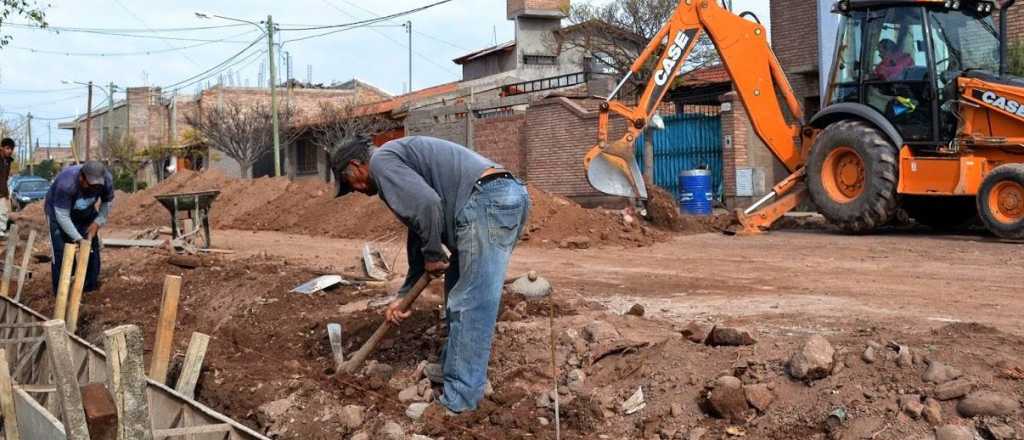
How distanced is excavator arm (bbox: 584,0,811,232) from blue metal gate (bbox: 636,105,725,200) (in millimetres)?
5991

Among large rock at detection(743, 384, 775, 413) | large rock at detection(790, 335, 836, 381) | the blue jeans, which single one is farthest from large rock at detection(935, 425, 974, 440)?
the blue jeans

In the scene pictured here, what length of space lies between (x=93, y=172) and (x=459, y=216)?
5.20m

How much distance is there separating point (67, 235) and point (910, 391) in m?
7.74

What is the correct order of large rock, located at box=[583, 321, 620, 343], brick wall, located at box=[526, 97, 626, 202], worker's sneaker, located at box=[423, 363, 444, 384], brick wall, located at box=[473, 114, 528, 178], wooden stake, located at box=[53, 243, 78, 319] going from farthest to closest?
1. brick wall, located at box=[473, 114, 528, 178]
2. brick wall, located at box=[526, 97, 626, 202]
3. wooden stake, located at box=[53, 243, 78, 319]
4. large rock, located at box=[583, 321, 620, 343]
5. worker's sneaker, located at box=[423, 363, 444, 384]

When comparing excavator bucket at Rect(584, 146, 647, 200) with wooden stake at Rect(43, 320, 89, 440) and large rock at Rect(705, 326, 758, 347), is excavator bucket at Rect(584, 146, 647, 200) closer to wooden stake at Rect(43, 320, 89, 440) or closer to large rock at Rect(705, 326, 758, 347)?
large rock at Rect(705, 326, 758, 347)

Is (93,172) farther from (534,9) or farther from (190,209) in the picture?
(534,9)

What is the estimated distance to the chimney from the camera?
43.7 meters

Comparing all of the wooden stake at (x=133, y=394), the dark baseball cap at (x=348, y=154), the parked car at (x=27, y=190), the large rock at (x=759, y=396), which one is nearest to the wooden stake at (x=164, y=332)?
the dark baseball cap at (x=348, y=154)

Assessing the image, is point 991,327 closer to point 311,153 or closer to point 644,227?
point 644,227

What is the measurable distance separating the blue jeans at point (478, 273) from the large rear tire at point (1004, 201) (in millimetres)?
7700

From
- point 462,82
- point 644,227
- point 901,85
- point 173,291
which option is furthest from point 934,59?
point 462,82

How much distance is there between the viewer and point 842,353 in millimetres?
4812

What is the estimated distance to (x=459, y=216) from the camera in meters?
5.14

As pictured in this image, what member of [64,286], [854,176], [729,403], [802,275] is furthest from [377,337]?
[854,176]
